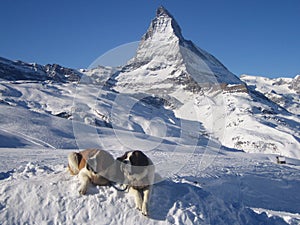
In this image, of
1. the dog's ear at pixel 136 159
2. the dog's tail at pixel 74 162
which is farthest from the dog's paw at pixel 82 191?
the dog's ear at pixel 136 159

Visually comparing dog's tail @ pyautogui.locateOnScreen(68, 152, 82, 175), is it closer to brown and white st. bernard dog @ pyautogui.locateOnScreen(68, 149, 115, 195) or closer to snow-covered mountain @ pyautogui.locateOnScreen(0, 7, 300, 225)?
brown and white st. bernard dog @ pyautogui.locateOnScreen(68, 149, 115, 195)

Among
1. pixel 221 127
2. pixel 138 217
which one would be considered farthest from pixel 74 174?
pixel 221 127

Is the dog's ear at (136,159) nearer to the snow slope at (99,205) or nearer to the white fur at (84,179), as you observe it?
the snow slope at (99,205)

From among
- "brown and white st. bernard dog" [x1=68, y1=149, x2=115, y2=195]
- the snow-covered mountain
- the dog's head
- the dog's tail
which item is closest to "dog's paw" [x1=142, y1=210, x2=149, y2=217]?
the snow-covered mountain

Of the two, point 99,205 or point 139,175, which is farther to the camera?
point 99,205

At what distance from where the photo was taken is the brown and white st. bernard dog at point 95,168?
983cm

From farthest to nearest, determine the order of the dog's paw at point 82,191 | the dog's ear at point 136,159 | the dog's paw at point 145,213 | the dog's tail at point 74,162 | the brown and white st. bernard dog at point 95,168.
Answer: the dog's tail at point 74,162, the dog's paw at point 82,191, the brown and white st. bernard dog at point 95,168, the dog's paw at point 145,213, the dog's ear at point 136,159

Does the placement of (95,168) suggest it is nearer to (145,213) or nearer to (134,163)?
(134,163)

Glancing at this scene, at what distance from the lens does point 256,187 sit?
2341cm

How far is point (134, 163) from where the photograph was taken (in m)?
9.38

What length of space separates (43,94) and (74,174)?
14296 cm

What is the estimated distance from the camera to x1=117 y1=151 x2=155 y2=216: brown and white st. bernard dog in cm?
939

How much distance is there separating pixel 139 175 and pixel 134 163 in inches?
16.1

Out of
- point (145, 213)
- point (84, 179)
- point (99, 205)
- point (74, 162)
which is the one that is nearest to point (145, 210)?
point (145, 213)
